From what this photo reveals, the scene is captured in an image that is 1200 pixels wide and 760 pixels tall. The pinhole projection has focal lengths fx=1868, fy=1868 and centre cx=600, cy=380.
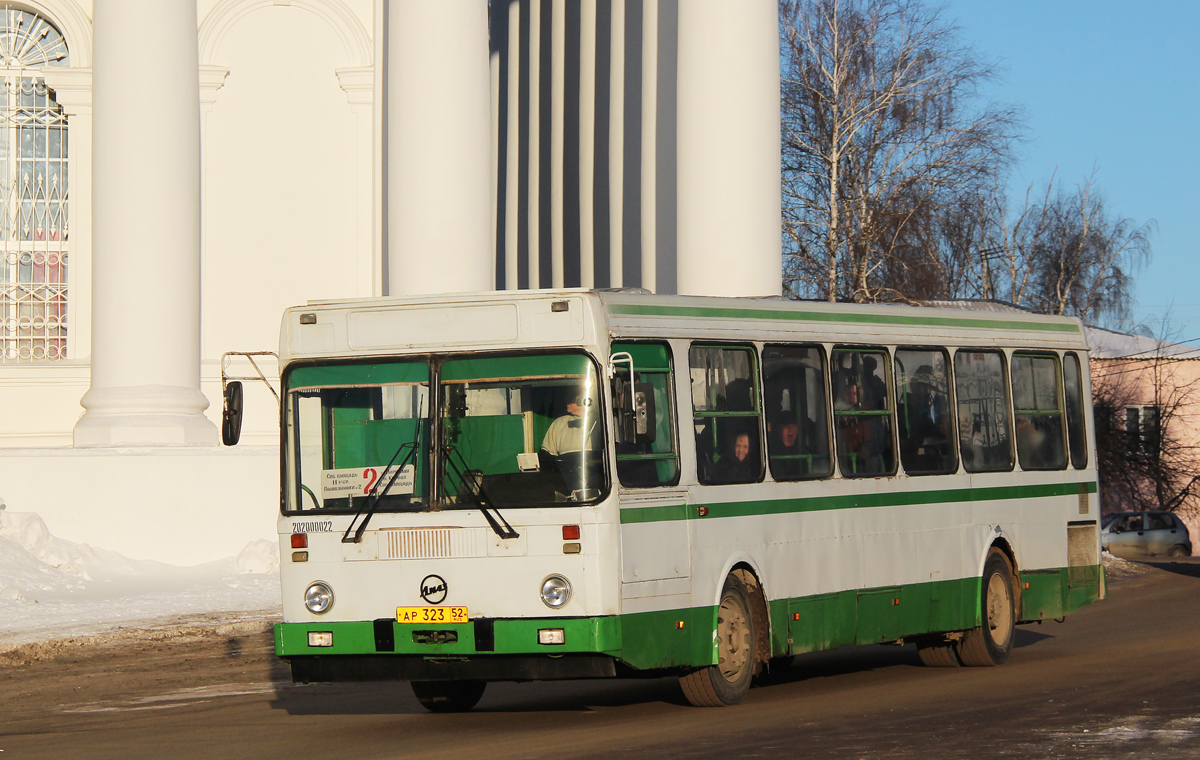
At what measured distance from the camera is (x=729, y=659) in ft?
37.7

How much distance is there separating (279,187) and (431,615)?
18.0 metres

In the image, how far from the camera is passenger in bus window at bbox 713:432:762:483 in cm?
1158

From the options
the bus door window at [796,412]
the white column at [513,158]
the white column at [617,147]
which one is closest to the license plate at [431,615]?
the bus door window at [796,412]

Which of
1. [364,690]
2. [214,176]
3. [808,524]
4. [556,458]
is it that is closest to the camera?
[556,458]

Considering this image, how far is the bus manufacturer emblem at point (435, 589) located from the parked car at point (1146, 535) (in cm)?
4190

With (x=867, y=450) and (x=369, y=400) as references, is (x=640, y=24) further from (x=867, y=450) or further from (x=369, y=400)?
(x=369, y=400)

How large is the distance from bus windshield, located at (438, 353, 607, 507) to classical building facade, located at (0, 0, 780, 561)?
11447 millimetres

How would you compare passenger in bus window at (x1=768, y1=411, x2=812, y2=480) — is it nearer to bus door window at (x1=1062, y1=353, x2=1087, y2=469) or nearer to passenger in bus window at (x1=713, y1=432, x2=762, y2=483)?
passenger in bus window at (x1=713, y1=432, x2=762, y2=483)

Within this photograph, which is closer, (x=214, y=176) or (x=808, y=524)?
(x=808, y=524)

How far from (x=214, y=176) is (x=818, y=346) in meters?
16.7

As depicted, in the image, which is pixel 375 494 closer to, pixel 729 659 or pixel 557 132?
pixel 729 659

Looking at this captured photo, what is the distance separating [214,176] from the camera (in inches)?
1078

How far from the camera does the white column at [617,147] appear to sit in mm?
28953

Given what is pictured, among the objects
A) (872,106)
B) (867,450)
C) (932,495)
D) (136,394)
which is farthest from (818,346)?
(872,106)
